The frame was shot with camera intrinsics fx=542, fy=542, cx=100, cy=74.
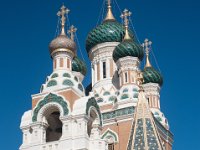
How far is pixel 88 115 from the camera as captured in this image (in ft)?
43.8

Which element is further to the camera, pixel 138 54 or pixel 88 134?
pixel 138 54

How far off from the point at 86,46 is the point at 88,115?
251 inches

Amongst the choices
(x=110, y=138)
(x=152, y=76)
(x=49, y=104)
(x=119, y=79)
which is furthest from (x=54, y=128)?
(x=152, y=76)

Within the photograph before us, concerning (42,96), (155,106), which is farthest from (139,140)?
(155,106)

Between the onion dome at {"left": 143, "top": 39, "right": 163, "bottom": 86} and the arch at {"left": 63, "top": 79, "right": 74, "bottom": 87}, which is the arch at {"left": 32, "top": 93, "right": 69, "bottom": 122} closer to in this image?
the arch at {"left": 63, "top": 79, "right": 74, "bottom": 87}

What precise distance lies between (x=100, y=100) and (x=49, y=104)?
4114 mm

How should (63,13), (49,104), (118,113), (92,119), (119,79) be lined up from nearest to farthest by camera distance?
1. (49,104)
2. (92,119)
3. (63,13)
4. (118,113)
5. (119,79)

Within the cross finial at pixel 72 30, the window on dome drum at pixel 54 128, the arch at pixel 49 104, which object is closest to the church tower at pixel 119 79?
the cross finial at pixel 72 30

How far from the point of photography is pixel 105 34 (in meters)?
18.9

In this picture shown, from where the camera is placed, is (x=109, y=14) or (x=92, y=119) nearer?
(x=92, y=119)

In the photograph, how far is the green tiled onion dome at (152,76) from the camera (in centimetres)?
1948

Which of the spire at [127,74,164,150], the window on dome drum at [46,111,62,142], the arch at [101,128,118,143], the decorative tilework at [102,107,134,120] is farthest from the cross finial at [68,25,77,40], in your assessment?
the spire at [127,74,164,150]

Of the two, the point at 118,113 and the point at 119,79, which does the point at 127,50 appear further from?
the point at 118,113

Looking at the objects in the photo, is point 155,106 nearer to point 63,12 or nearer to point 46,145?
point 63,12
